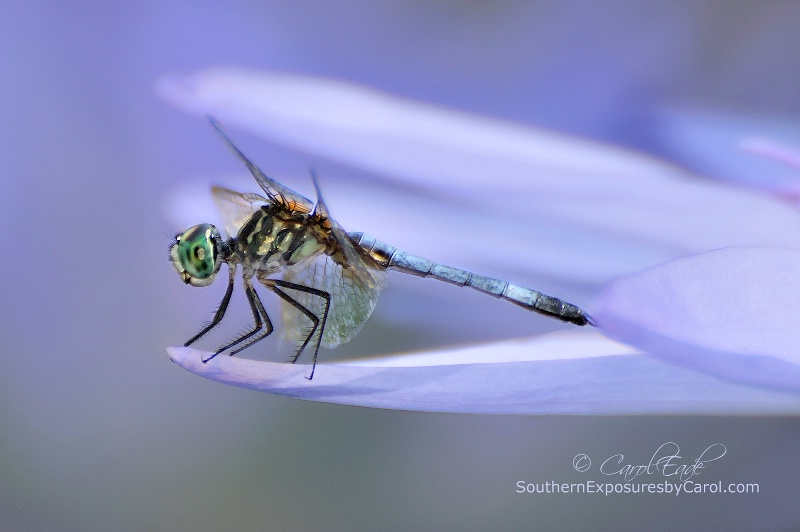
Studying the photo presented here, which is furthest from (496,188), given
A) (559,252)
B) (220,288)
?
(220,288)

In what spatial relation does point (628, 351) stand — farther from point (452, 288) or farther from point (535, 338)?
point (452, 288)

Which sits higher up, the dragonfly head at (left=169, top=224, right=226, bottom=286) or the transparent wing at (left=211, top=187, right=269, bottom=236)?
the transparent wing at (left=211, top=187, right=269, bottom=236)

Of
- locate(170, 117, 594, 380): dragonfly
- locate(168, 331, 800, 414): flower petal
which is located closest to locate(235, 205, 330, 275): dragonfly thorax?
locate(170, 117, 594, 380): dragonfly

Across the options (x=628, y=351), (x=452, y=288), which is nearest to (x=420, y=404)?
(x=628, y=351)

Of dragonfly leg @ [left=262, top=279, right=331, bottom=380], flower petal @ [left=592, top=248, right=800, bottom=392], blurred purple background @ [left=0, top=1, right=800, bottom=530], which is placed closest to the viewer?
flower petal @ [left=592, top=248, right=800, bottom=392]

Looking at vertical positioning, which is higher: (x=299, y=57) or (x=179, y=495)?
(x=299, y=57)

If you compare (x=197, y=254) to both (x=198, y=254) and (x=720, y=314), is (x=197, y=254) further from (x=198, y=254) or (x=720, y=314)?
(x=720, y=314)

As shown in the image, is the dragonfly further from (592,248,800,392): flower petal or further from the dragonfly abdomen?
(592,248,800,392): flower petal

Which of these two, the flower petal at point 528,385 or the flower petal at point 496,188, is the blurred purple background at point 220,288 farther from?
the flower petal at point 528,385
